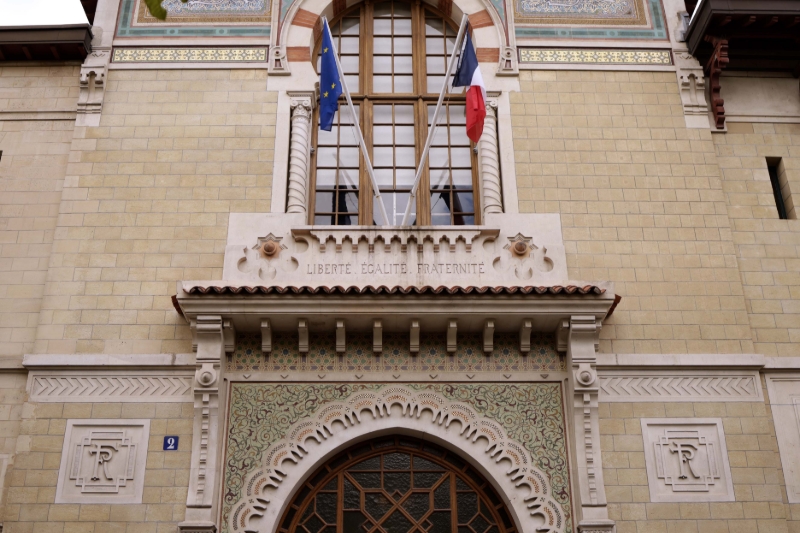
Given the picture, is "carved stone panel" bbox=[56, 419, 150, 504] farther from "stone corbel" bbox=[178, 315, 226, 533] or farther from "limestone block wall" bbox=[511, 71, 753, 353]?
"limestone block wall" bbox=[511, 71, 753, 353]

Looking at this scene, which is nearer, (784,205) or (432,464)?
(432,464)

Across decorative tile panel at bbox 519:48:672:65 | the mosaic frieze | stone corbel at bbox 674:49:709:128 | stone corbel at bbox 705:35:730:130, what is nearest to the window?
stone corbel at bbox 705:35:730:130

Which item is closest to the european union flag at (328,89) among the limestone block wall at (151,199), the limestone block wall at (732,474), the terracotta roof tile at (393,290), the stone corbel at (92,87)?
the limestone block wall at (151,199)

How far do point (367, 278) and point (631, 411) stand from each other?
139 inches

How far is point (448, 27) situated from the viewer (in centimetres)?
1398

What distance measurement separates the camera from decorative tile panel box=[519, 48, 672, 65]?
1316 cm

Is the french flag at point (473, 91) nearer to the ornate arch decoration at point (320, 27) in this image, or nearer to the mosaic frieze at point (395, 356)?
the ornate arch decoration at point (320, 27)

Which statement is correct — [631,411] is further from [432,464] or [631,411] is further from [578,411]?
[432,464]

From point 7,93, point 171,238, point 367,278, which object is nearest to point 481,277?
point 367,278

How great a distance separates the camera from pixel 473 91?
11.7 metres

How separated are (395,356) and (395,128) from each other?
11.7 feet

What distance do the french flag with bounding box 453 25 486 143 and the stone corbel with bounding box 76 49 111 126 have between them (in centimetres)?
489

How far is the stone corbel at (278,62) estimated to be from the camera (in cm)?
1298

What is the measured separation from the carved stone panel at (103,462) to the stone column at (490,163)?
201 inches
